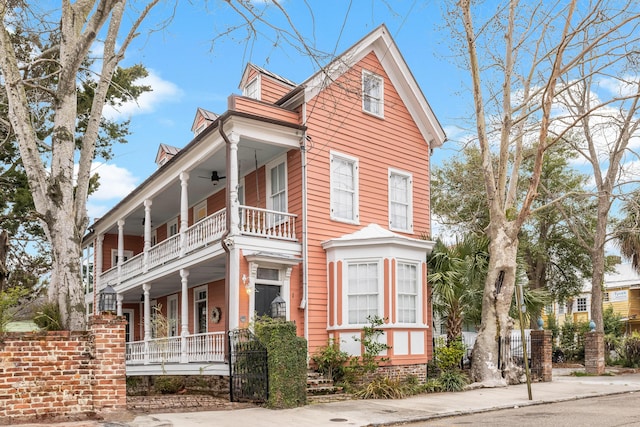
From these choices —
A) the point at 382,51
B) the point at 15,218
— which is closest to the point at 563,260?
the point at 382,51

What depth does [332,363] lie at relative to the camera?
52.2ft

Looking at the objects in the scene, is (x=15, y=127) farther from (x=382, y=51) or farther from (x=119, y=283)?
(x=119, y=283)

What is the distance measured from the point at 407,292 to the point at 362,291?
4.23 feet

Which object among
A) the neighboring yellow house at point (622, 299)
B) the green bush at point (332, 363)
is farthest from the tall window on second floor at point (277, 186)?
the neighboring yellow house at point (622, 299)

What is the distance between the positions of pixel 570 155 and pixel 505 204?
53.5ft

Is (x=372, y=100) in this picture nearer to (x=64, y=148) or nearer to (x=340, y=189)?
(x=340, y=189)

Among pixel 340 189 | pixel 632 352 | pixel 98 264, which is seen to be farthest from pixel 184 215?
pixel 632 352

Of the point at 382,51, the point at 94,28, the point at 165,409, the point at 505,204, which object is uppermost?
the point at 382,51

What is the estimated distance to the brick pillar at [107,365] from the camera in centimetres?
1050

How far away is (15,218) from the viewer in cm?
2264

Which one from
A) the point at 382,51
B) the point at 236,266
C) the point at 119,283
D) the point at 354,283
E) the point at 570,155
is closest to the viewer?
the point at 236,266

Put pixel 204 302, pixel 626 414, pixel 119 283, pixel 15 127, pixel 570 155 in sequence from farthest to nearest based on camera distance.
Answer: pixel 570 155 → pixel 119 283 → pixel 204 302 → pixel 15 127 → pixel 626 414

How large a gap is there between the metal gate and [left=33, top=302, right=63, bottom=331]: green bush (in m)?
3.92

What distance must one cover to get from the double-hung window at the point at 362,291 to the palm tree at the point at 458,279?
7.24 ft
